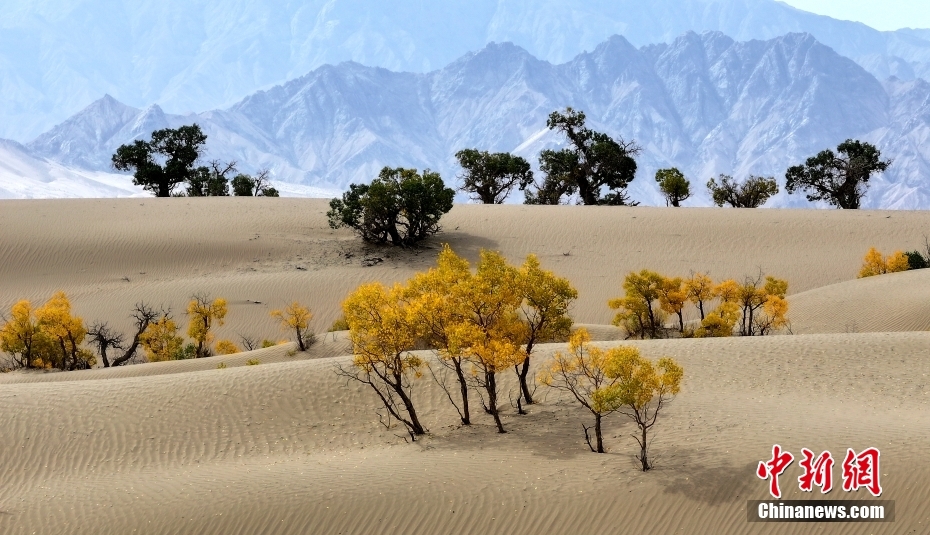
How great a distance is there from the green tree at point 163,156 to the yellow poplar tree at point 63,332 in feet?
106

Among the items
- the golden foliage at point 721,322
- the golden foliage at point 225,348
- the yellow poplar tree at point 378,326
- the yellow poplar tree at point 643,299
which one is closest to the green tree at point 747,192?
the yellow poplar tree at point 643,299

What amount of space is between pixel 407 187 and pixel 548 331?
68.2 ft

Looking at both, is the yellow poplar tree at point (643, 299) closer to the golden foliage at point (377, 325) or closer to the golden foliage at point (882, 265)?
the golden foliage at point (882, 265)

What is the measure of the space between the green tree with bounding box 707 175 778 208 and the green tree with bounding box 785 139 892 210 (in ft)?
7.97

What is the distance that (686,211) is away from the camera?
45.2 meters

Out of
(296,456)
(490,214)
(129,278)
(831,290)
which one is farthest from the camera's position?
(490,214)

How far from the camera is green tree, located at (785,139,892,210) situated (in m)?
53.2

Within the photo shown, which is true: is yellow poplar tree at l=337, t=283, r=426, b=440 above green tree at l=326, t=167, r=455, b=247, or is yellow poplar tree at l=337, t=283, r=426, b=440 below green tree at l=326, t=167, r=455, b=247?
below

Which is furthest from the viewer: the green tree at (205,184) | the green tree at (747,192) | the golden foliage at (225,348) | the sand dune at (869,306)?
the green tree at (205,184)

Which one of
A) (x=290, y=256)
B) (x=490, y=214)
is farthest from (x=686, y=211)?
(x=290, y=256)

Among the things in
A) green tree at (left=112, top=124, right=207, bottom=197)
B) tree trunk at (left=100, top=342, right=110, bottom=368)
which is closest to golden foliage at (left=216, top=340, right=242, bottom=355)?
tree trunk at (left=100, top=342, right=110, bottom=368)

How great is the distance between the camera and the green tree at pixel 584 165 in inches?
2167

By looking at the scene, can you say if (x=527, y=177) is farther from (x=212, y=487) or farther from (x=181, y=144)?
(x=212, y=487)

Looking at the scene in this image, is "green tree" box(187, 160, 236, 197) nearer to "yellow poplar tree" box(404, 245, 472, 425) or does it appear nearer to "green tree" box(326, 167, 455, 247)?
"green tree" box(326, 167, 455, 247)
